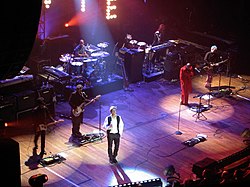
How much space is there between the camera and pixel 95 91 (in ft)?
61.4

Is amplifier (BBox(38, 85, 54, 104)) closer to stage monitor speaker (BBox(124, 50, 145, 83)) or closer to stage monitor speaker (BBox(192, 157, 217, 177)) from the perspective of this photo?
stage monitor speaker (BBox(124, 50, 145, 83))

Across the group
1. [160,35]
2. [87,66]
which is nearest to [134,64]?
[87,66]

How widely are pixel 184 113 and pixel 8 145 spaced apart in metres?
14.6

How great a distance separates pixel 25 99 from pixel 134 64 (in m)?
Answer: 5.96

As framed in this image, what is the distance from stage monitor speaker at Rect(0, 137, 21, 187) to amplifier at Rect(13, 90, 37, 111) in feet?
42.3

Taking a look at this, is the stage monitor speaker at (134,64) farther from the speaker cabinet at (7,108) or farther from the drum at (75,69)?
the speaker cabinet at (7,108)

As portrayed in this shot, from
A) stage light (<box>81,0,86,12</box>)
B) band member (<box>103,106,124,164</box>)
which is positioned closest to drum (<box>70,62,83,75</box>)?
stage light (<box>81,0,86,12</box>)

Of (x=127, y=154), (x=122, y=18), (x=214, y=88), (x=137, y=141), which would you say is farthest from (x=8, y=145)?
(x=122, y=18)

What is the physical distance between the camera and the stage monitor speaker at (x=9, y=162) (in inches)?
116

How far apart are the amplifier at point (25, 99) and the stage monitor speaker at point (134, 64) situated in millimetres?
5421

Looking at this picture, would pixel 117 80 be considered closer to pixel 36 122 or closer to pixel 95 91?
pixel 95 91

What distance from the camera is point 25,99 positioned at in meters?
15.8

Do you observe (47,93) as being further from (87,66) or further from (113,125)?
(113,125)

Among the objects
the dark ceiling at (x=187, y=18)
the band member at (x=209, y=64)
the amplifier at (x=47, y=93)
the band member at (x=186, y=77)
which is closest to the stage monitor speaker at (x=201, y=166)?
the band member at (x=186, y=77)
